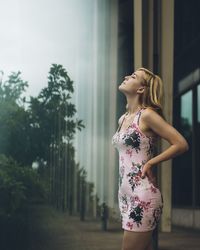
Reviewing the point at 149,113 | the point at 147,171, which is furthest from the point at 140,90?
the point at 147,171

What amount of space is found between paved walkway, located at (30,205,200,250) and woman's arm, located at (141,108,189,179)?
2908mm

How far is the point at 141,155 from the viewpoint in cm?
286

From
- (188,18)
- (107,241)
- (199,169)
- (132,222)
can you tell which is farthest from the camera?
(199,169)

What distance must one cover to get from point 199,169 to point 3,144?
3.86 meters

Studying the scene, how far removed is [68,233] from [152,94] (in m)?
3.05

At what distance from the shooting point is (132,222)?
2.76m

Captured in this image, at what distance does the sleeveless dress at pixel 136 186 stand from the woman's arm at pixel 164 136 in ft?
0.20

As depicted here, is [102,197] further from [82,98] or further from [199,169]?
[199,169]

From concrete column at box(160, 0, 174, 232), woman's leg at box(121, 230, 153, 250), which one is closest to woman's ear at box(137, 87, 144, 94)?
woman's leg at box(121, 230, 153, 250)

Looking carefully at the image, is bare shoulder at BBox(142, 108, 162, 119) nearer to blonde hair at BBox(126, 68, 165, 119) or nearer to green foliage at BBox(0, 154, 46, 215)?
blonde hair at BBox(126, 68, 165, 119)

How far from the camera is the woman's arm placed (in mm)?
2785

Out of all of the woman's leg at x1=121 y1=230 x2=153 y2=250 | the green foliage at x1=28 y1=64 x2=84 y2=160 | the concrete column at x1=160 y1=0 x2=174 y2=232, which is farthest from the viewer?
the green foliage at x1=28 y1=64 x2=84 y2=160

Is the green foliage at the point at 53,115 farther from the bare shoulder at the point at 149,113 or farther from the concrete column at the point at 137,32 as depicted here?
the bare shoulder at the point at 149,113

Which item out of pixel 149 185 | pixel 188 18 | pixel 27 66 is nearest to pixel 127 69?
pixel 27 66
